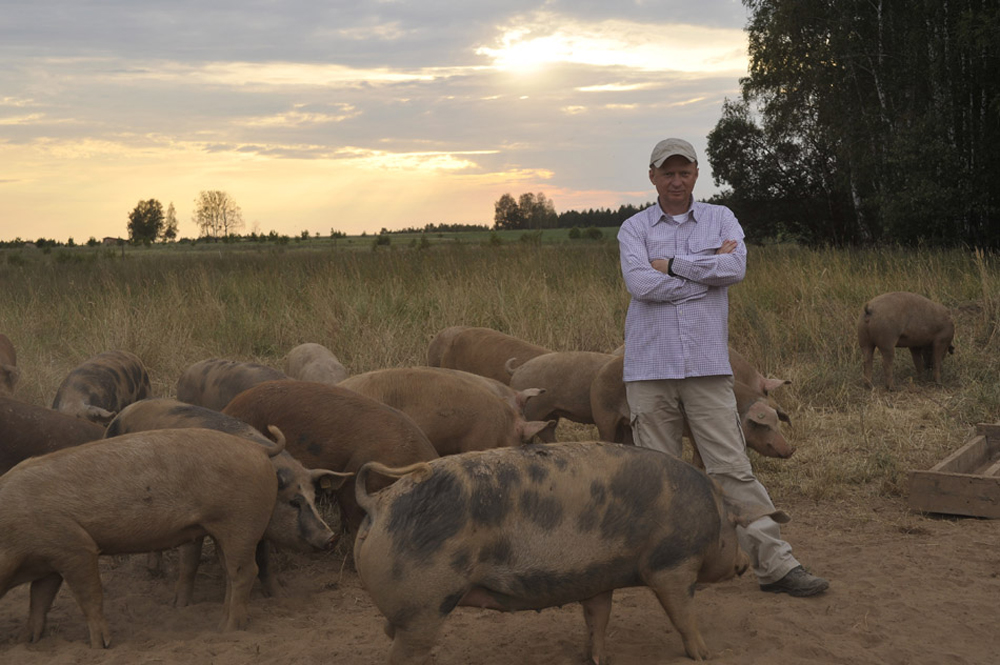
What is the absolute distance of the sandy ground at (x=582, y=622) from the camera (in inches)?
157

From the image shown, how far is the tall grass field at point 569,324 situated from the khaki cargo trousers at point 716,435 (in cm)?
212

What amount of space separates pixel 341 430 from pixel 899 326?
21.9 ft

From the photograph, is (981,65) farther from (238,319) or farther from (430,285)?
(238,319)

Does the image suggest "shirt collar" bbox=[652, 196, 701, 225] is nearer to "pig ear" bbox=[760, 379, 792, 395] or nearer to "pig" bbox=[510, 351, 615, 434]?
"pig ear" bbox=[760, 379, 792, 395]

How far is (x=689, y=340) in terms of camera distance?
4.62 m

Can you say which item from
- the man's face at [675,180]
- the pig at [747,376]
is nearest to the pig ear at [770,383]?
the pig at [747,376]

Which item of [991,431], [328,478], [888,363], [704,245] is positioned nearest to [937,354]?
[888,363]

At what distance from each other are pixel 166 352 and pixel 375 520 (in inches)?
330

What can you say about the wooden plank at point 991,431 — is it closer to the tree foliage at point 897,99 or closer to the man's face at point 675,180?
the man's face at point 675,180

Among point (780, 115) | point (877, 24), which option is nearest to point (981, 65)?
point (877, 24)

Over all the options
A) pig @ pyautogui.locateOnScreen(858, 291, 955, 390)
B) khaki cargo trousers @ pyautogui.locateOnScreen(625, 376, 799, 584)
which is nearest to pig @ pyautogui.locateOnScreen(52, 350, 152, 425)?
khaki cargo trousers @ pyautogui.locateOnScreen(625, 376, 799, 584)

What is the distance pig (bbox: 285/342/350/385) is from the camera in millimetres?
7922

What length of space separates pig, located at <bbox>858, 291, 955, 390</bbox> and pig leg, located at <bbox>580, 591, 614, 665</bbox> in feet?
21.9

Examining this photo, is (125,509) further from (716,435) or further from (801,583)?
(801,583)
